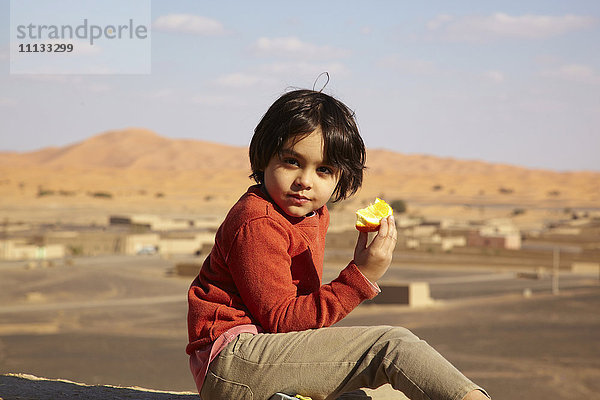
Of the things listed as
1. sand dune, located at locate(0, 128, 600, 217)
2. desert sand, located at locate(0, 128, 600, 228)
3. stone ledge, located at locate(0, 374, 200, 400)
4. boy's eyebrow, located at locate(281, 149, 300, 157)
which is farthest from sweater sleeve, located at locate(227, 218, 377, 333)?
sand dune, located at locate(0, 128, 600, 217)

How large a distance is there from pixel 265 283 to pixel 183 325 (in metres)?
29.7

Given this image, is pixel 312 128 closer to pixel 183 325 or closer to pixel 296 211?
pixel 296 211

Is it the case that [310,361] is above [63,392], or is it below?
above

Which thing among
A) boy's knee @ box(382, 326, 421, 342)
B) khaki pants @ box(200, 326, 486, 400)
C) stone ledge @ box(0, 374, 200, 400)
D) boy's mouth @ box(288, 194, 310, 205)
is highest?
boy's mouth @ box(288, 194, 310, 205)

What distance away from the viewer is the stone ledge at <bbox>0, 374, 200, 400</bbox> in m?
3.91

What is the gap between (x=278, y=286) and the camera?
8.71 feet

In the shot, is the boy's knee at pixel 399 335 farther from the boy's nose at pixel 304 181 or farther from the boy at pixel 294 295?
the boy's nose at pixel 304 181

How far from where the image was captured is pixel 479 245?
160ft

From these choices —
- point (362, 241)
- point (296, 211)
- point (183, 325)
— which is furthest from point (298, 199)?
point (183, 325)

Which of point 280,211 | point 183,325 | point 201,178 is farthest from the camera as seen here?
point 201,178

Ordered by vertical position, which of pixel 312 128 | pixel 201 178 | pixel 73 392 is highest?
pixel 312 128

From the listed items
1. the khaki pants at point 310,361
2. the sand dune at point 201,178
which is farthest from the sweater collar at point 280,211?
the sand dune at point 201,178

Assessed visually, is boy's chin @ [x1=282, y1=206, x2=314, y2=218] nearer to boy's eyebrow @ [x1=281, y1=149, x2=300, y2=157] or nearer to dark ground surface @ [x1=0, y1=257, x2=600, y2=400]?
boy's eyebrow @ [x1=281, y1=149, x2=300, y2=157]

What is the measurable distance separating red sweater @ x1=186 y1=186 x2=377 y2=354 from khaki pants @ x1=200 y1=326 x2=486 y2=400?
57mm
